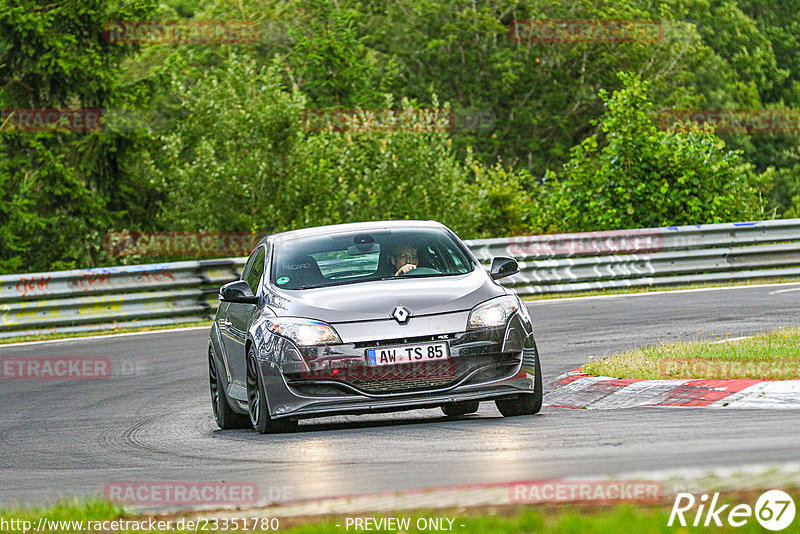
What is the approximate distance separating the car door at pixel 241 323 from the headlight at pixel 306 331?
657 mm

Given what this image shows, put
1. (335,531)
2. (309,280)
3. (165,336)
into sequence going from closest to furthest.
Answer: (335,531), (309,280), (165,336)

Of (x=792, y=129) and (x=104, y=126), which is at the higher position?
(x=104, y=126)

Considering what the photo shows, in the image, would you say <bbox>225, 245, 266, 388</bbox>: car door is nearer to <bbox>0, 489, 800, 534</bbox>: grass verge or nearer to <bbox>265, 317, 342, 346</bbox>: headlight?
<bbox>265, 317, 342, 346</bbox>: headlight

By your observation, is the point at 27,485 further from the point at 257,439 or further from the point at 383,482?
the point at 383,482

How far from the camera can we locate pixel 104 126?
3688 centimetres

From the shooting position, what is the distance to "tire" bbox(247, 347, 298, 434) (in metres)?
9.83

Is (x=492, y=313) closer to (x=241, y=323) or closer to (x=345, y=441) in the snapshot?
(x=345, y=441)

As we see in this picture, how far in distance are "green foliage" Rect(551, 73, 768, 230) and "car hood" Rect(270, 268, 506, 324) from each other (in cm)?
1749

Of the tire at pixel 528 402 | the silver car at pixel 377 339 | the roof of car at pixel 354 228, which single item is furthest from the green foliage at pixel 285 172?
the tire at pixel 528 402

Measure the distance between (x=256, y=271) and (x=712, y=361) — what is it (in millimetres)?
3776

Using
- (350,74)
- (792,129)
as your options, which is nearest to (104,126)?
(350,74)

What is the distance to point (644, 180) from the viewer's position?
27594mm

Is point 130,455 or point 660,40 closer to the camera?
point 130,455

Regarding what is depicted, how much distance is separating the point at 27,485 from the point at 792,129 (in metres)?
73.5
